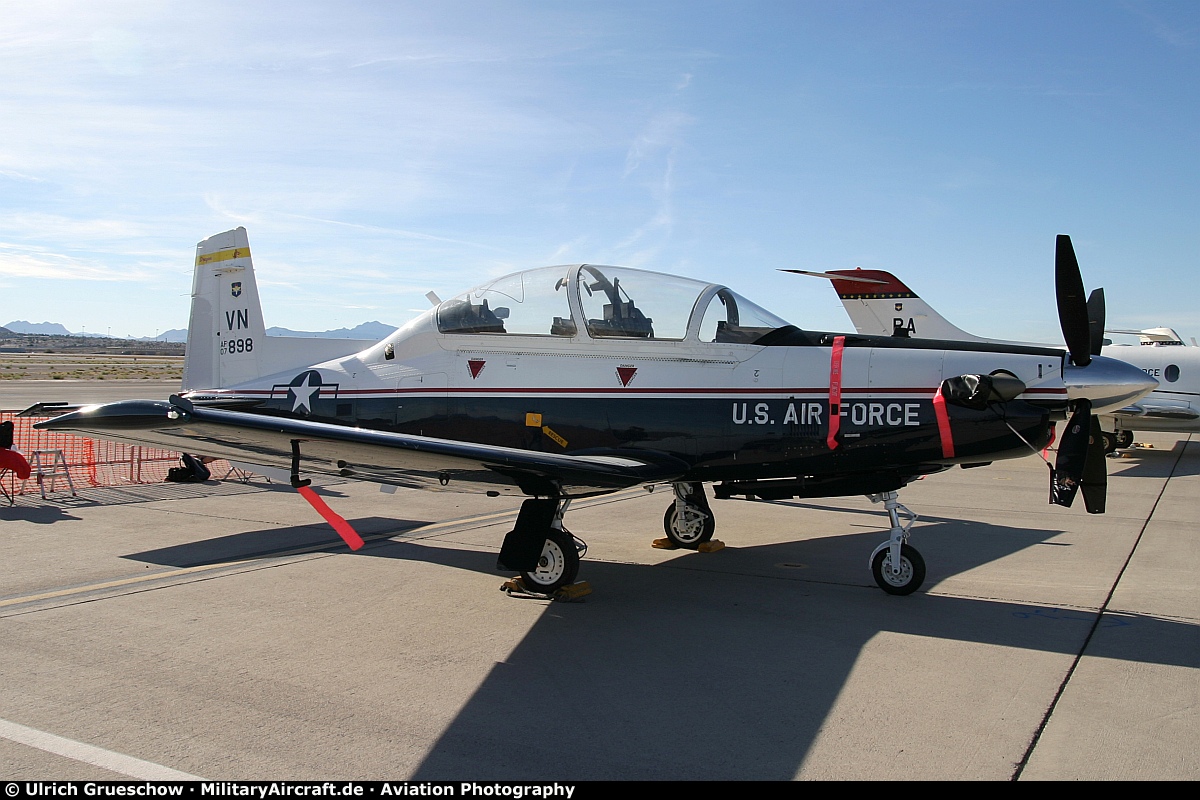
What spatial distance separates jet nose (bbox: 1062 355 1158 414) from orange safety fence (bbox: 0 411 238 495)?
9431 mm

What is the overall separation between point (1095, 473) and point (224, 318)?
27.4 feet

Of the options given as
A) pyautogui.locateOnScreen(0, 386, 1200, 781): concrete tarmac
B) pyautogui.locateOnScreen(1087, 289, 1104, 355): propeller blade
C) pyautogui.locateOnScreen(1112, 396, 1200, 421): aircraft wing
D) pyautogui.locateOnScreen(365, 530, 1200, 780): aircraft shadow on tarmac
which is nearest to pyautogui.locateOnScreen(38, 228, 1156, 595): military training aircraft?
pyautogui.locateOnScreen(1087, 289, 1104, 355): propeller blade

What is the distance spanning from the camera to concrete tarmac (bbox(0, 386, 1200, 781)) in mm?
3574

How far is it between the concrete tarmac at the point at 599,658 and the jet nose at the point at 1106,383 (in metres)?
1.48

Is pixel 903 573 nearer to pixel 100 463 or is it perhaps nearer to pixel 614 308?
pixel 614 308

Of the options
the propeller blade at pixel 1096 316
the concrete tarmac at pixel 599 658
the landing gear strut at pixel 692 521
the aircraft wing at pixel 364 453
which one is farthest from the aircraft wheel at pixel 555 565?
the propeller blade at pixel 1096 316

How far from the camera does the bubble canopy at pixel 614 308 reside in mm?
6258

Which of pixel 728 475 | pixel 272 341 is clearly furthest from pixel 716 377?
pixel 272 341

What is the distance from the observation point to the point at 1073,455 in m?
5.32

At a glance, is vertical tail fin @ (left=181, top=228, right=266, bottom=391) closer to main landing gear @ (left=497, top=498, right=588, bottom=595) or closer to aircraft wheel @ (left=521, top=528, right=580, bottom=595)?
main landing gear @ (left=497, top=498, right=588, bottom=595)

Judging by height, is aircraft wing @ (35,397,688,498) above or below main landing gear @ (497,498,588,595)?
above

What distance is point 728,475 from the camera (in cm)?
618

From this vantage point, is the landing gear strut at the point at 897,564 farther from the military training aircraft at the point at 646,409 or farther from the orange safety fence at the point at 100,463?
the orange safety fence at the point at 100,463

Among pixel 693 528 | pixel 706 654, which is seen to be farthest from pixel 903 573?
pixel 693 528
